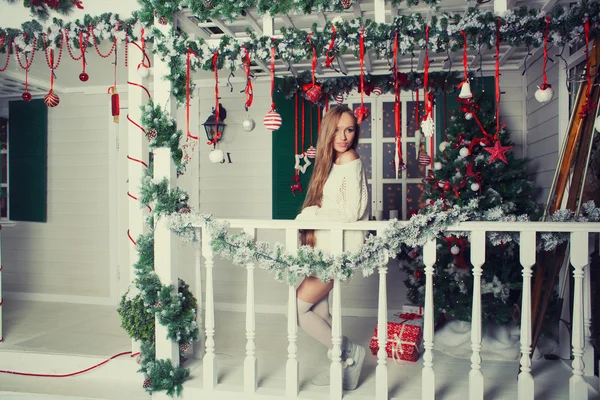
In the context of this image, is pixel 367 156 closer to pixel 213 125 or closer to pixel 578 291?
pixel 213 125

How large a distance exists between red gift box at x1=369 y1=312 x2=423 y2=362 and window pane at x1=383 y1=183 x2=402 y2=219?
5.07 feet

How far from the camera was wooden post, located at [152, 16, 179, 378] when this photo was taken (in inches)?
120

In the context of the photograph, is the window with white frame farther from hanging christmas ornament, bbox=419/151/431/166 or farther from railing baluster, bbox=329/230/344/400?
railing baluster, bbox=329/230/344/400

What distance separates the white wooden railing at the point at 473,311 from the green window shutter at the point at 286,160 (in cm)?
226

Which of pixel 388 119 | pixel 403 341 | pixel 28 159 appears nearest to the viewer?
pixel 403 341

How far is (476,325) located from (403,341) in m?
1.04

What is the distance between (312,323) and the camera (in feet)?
9.62

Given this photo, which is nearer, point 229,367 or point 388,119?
point 229,367

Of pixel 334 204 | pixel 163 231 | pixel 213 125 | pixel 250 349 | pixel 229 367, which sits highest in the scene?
pixel 213 125

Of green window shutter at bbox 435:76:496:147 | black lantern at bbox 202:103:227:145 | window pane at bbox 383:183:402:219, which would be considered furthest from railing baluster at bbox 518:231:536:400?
black lantern at bbox 202:103:227:145

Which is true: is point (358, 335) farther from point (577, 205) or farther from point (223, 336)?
point (577, 205)

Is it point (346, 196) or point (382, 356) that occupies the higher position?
point (346, 196)

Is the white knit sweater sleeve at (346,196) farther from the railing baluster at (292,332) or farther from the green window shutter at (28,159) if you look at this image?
the green window shutter at (28,159)

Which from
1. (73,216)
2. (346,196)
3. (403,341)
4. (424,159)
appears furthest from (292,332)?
(73,216)
